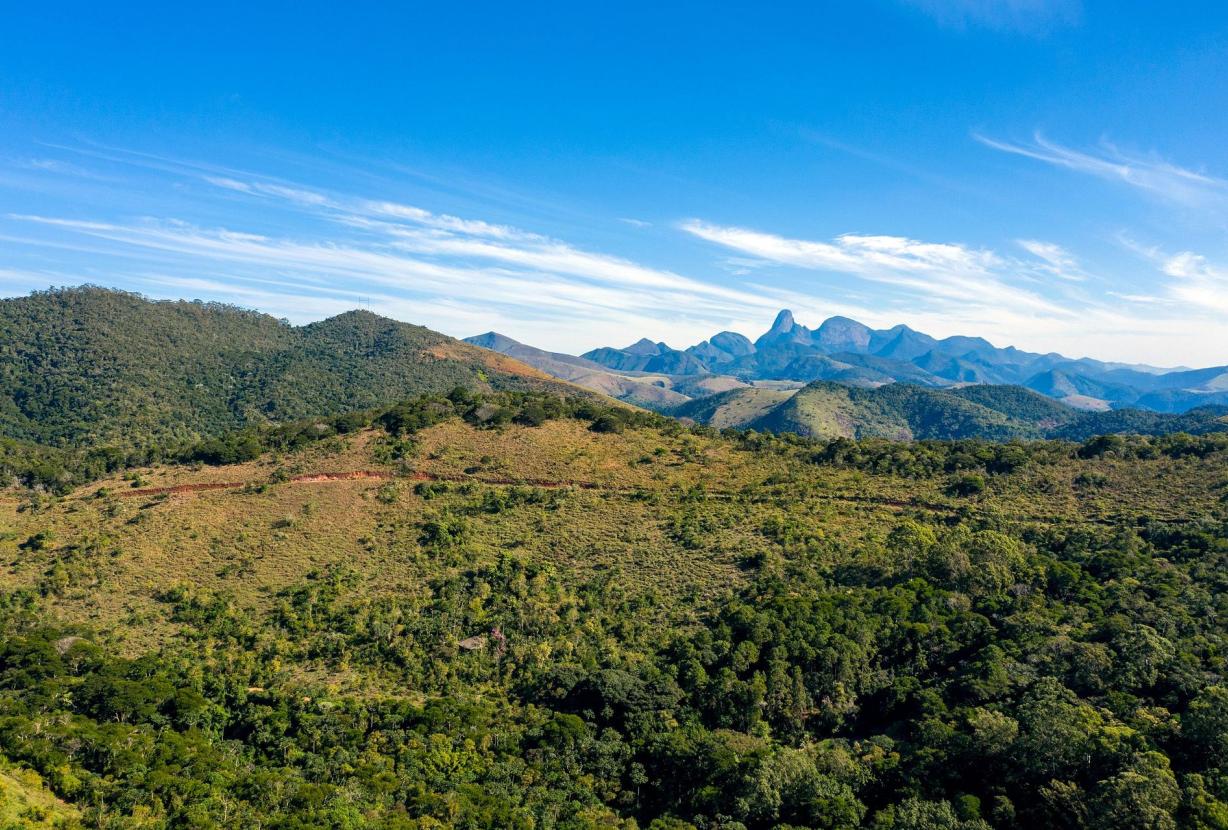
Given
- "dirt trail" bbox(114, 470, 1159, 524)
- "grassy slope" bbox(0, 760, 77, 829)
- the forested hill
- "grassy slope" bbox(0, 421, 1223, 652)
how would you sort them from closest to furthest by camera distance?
"grassy slope" bbox(0, 760, 77, 829), "grassy slope" bbox(0, 421, 1223, 652), "dirt trail" bbox(114, 470, 1159, 524), the forested hill

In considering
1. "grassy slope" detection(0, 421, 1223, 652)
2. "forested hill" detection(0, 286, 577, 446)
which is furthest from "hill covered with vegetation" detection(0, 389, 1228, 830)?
"forested hill" detection(0, 286, 577, 446)

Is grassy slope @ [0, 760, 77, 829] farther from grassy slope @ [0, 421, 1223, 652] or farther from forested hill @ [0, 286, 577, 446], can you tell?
forested hill @ [0, 286, 577, 446]

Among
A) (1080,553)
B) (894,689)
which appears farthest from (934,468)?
(894,689)

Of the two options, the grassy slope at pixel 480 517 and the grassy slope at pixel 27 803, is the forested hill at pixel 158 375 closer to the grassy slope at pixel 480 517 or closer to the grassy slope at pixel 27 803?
the grassy slope at pixel 480 517

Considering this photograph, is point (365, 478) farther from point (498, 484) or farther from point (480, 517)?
point (480, 517)

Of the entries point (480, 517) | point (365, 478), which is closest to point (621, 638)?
point (480, 517)

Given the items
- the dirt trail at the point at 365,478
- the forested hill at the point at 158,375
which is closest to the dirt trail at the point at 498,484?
the dirt trail at the point at 365,478
